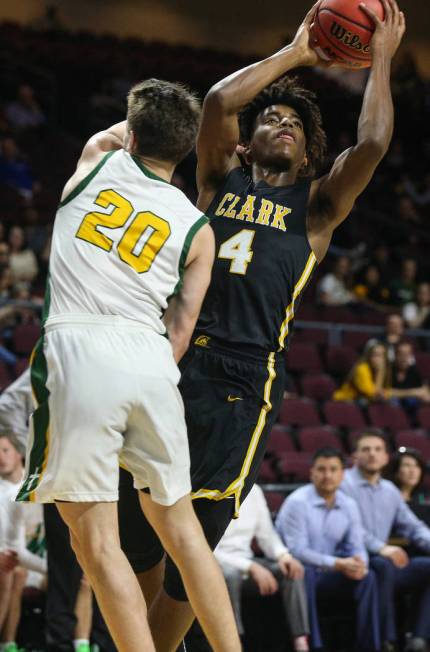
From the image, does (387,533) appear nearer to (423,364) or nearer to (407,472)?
(407,472)

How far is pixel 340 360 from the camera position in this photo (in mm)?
11070

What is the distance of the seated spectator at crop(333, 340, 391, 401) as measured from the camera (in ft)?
34.0

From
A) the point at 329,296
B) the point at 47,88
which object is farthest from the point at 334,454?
the point at 47,88

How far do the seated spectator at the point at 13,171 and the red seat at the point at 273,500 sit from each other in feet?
20.4

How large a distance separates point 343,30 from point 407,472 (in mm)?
4844

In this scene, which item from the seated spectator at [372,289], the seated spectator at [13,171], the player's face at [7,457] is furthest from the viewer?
the seated spectator at [13,171]

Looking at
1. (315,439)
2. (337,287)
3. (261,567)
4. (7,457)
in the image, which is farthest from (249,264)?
(337,287)

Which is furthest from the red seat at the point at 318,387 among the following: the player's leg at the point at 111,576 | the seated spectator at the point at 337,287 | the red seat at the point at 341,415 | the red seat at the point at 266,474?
the player's leg at the point at 111,576

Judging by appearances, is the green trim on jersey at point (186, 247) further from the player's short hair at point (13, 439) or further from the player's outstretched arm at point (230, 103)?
the player's short hair at point (13, 439)

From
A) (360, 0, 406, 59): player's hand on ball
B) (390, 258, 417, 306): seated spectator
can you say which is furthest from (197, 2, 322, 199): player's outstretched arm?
(390, 258, 417, 306): seated spectator

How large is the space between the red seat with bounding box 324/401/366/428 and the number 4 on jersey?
246 inches

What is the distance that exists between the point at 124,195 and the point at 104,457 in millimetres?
851

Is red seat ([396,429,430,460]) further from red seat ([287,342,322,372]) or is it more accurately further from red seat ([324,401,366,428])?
red seat ([287,342,322,372])

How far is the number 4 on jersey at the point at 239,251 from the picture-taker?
3.91m
